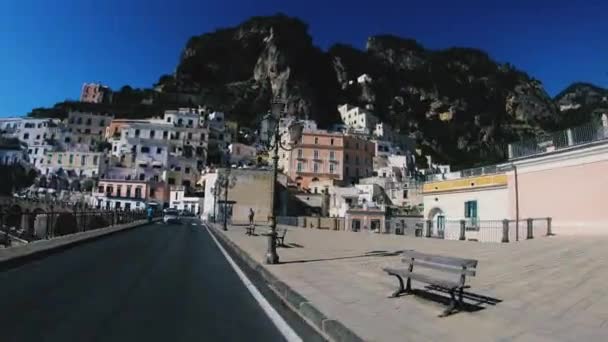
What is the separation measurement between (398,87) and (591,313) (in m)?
164

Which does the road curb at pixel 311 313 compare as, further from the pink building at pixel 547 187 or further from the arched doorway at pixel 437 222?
the arched doorway at pixel 437 222

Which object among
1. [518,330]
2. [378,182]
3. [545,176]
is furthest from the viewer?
[378,182]

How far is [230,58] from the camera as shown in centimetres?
15412

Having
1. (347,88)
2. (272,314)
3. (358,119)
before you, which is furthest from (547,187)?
(347,88)

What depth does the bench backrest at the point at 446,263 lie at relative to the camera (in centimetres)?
620

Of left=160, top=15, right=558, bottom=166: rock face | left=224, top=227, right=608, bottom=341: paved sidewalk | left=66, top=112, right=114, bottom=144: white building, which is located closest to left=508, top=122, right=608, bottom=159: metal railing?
left=224, top=227, right=608, bottom=341: paved sidewalk

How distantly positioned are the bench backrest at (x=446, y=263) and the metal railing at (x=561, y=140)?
17618 millimetres

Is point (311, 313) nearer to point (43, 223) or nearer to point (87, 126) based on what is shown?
point (43, 223)

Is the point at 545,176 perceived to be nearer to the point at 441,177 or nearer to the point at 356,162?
the point at 441,177

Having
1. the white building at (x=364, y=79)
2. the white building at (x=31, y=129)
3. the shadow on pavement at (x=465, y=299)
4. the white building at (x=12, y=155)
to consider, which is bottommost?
the shadow on pavement at (x=465, y=299)

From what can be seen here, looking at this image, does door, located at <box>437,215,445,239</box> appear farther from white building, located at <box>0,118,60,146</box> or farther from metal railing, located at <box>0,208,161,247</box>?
white building, located at <box>0,118,60,146</box>

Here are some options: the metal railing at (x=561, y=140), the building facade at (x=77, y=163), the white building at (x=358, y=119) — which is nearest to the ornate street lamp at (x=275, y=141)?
the metal railing at (x=561, y=140)

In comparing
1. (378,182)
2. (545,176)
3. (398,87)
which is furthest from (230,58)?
(545,176)

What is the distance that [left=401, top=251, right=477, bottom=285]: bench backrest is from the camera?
20.4 feet
